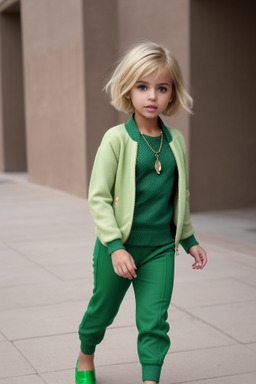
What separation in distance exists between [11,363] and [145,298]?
3.89 ft

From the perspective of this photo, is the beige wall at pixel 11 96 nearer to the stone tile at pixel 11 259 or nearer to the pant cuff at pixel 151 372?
the stone tile at pixel 11 259

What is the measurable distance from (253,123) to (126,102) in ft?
24.2

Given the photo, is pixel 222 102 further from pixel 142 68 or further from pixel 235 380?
pixel 142 68

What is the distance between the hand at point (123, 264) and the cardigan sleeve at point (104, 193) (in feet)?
0.25

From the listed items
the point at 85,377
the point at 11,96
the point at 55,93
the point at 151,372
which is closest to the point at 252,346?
the point at 85,377

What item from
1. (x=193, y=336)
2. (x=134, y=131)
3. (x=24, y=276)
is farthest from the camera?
(x=24, y=276)

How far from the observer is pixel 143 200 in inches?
125

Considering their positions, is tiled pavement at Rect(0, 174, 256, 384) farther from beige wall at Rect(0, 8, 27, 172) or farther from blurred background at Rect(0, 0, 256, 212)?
beige wall at Rect(0, 8, 27, 172)

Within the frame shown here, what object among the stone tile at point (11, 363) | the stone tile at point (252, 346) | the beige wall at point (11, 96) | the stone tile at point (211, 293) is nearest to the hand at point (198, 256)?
the stone tile at point (252, 346)

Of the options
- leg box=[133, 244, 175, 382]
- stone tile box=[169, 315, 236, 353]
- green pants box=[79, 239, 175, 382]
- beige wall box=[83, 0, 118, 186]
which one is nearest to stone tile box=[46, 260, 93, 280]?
stone tile box=[169, 315, 236, 353]

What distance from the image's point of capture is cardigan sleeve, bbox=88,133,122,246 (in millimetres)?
3086

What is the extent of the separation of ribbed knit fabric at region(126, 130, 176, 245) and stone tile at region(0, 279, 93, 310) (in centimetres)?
220

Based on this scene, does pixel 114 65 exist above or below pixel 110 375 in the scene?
above

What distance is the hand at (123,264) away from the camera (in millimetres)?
3008
